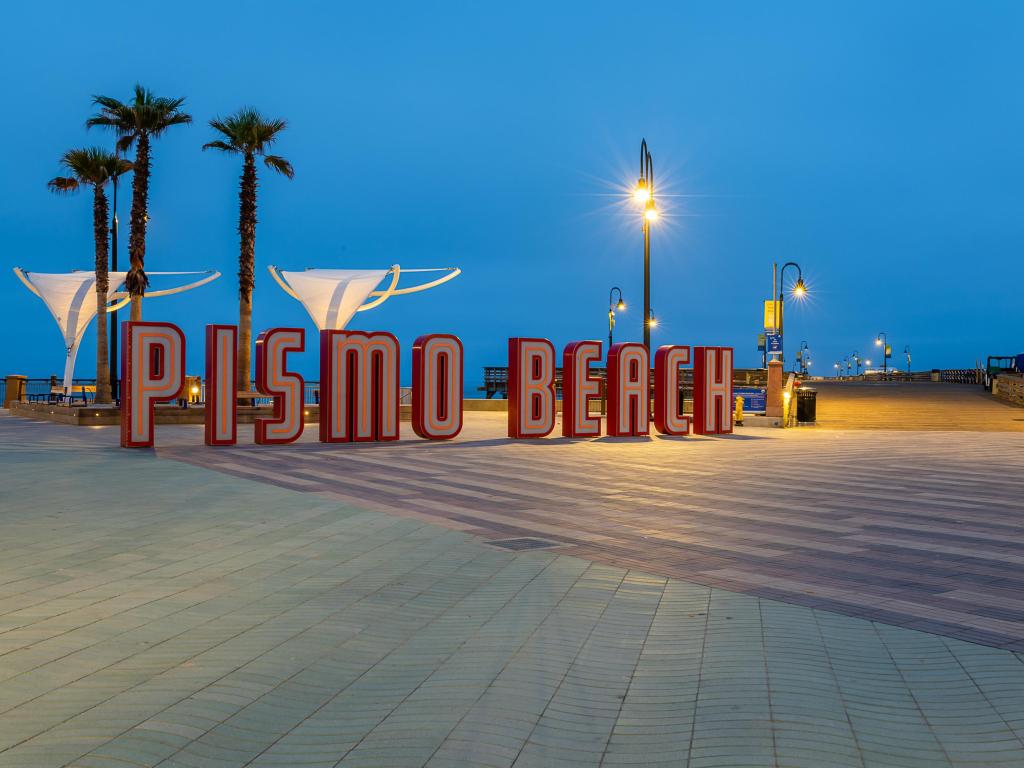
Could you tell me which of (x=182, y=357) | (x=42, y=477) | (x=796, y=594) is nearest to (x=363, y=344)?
(x=182, y=357)

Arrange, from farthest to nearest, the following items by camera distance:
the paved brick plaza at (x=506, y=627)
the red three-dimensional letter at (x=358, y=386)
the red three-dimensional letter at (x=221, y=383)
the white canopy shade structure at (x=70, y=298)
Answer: the white canopy shade structure at (x=70, y=298), the red three-dimensional letter at (x=358, y=386), the red three-dimensional letter at (x=221, y=383), the paved brick plaza at (x=506, y=627)

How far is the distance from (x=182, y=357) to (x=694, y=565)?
50.6ft

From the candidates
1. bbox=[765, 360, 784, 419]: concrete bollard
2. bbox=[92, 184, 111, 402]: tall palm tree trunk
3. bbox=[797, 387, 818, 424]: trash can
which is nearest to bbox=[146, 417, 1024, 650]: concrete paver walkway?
bbox=[765, 360, 784, 419]: concrete bollard

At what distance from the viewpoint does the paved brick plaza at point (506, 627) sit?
13.6 feet

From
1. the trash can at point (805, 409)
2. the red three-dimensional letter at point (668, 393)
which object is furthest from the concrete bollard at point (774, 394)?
the red three-dimensional letter at point (668, 393)

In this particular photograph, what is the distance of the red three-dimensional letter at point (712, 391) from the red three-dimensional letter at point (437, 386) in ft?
25.4

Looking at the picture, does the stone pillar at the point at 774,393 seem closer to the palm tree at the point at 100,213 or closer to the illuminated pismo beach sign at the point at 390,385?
the illuminated pismo beach sign at the point at 390,385

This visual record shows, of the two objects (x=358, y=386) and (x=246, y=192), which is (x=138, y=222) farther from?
(x=358, y=386)

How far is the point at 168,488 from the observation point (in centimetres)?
1293

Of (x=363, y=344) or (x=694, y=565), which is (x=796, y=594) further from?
(x=363, y=344)

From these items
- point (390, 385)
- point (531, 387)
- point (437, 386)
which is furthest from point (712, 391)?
point (390, 385)

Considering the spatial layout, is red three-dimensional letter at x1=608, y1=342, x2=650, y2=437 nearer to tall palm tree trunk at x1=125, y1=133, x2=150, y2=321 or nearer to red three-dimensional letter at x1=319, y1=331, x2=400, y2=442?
red three-dimensional letter at x1=319, y1=331, x2=400, y2=442

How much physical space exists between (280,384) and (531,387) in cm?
667

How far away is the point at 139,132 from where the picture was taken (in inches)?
1245
